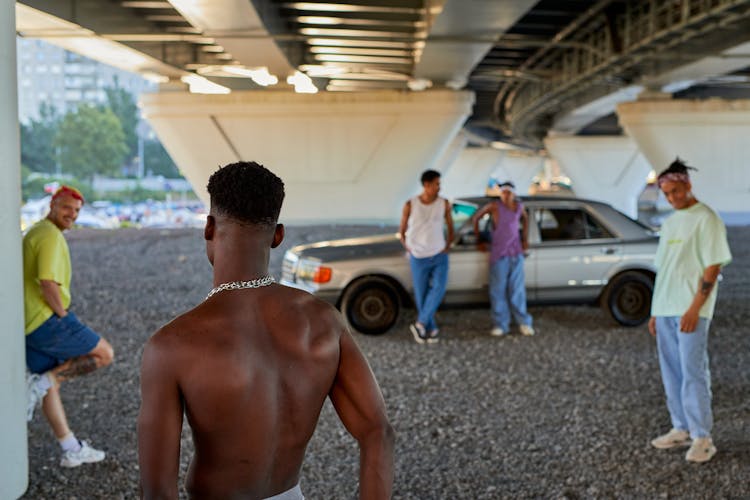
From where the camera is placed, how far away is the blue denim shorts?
5.53 m

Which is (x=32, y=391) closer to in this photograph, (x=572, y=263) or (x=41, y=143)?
(x=572, y=263)

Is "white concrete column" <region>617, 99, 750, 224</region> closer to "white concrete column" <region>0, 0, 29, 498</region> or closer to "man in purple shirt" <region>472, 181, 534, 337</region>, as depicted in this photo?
"man in purple shirt" <region>472, 181, 534, 337</region>

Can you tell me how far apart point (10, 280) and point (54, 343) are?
1184mm

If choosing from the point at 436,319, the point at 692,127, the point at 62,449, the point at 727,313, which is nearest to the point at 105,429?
the point at 62,449

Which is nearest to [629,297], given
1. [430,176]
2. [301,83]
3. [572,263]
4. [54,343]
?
[572,263]

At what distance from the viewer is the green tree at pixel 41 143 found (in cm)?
8194

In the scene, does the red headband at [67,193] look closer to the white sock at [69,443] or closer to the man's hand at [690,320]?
the white sock at [69,443]

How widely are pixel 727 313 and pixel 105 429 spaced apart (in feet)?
30.2

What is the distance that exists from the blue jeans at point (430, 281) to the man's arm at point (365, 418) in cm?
786

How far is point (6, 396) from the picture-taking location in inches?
172

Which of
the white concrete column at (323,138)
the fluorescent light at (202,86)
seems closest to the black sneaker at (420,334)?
Result: the white concrete column at (323,138)

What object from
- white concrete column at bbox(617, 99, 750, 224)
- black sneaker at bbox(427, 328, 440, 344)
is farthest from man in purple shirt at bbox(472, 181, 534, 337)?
white concrete column at bbox(617, 99, 750, 224)

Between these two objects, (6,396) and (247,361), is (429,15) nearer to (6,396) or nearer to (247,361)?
(6,396)

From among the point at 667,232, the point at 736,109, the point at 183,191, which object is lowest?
the point at 183,191
